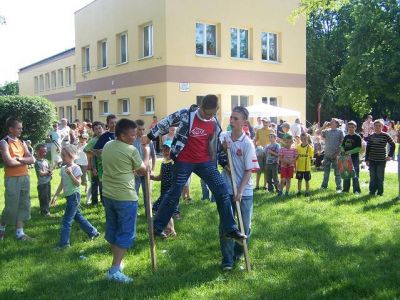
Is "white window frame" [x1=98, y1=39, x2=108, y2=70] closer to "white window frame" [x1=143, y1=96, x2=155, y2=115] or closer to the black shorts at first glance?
"white window frame" [x1=143, y1=96, x2=155, y2=115]

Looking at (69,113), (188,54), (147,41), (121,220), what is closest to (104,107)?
(147,41)

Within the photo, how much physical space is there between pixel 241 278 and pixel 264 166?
22.7ft

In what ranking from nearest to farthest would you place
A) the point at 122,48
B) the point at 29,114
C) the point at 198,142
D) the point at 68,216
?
1. the point at 198,142
2. the point at 68,216
3. the point at 29,114
4. the point at 122,48

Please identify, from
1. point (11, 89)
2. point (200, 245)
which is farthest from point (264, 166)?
point (11, 89)

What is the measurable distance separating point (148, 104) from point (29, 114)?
19.8ft

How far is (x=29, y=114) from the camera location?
21938mm

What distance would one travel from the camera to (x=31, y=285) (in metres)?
5.62

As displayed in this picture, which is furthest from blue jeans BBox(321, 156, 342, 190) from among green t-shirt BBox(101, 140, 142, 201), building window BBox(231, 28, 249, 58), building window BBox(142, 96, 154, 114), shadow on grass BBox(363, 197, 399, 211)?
building window BBox(231, 28, 249, 58)

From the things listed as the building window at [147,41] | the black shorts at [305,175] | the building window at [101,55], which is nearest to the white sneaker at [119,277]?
the black shorts at [305,175]

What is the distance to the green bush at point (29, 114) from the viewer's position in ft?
71.3

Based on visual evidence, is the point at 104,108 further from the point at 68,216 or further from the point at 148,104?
the point at 68,216

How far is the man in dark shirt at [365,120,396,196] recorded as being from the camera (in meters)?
11.2

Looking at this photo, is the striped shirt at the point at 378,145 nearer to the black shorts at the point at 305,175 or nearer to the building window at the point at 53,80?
the black shorts at the point at 305,175

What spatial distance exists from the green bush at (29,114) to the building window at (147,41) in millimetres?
5575
